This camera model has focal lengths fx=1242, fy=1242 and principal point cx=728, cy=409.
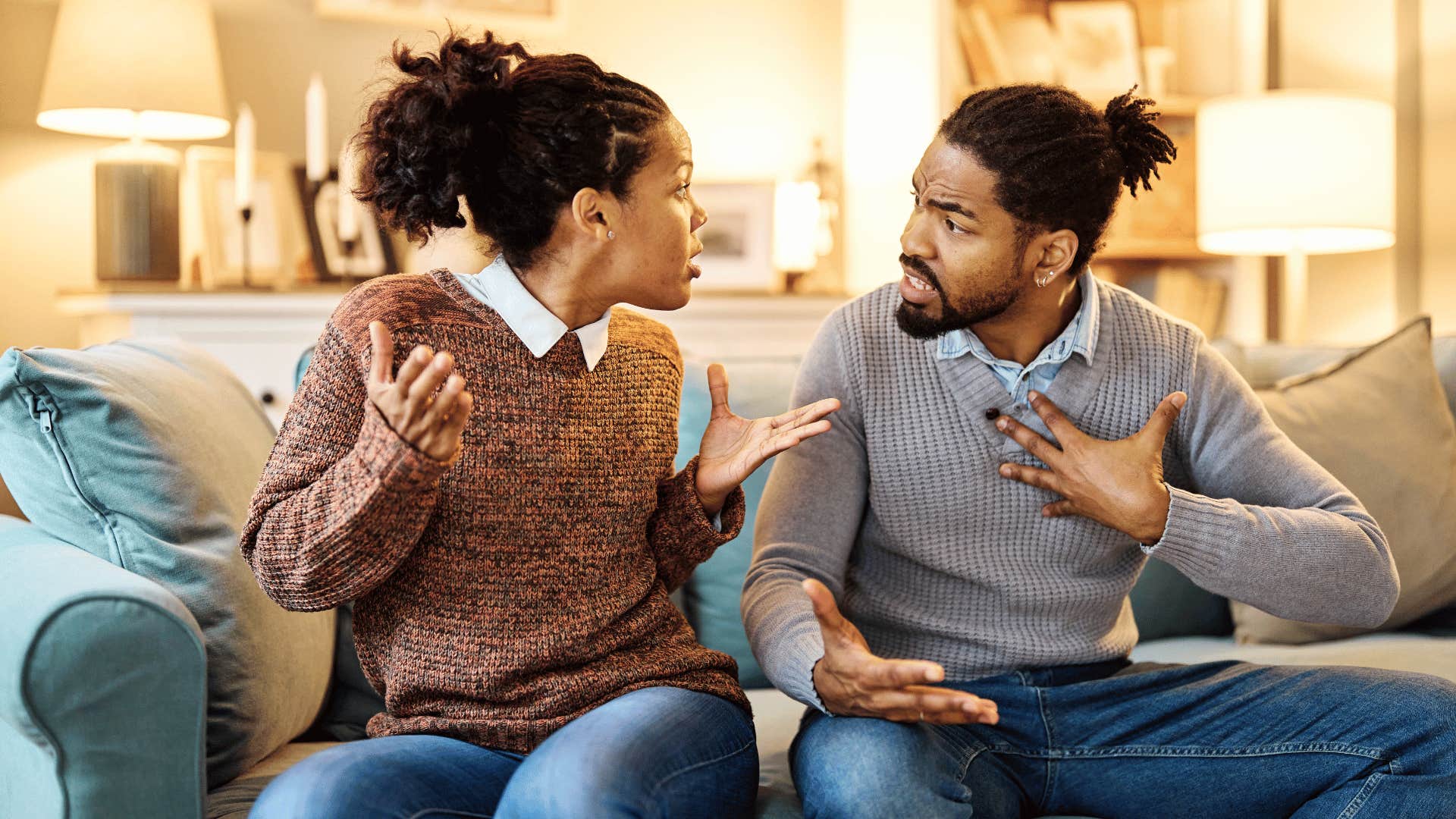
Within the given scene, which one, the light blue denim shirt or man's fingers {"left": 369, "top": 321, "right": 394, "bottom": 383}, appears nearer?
man's fingers {"left": 369, "top": 321, "right": 394, "bottom": 383}

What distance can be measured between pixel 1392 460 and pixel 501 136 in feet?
4.52

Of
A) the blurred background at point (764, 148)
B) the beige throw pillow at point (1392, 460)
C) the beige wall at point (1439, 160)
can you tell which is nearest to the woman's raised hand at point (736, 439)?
the beige throw pillow at point (1392, 460)

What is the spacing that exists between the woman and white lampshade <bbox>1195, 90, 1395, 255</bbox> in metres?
1.82

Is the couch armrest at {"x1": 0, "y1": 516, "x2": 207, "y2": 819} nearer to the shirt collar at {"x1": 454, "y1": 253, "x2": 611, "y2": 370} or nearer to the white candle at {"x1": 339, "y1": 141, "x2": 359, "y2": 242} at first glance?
the shirt collar at {"x1": 454, "y1": 253, "x2": 611, "y2": 370}

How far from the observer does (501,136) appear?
1.23 metres

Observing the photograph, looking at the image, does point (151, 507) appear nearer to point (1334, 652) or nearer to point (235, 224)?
point (1334, 652)

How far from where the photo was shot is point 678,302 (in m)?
1.31

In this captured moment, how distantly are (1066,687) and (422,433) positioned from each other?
0.74 m

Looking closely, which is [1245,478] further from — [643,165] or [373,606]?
[373,606]

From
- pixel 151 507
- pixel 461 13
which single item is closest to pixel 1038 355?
pixel 151 507

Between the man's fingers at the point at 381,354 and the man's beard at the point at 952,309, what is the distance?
0.58 m

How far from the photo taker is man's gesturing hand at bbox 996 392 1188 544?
1.26 m

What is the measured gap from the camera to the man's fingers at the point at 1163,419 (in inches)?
50.8

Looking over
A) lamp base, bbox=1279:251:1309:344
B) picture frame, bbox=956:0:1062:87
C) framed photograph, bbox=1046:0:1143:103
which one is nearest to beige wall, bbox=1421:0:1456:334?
lamp base, bbox=1279:251:1309:344
